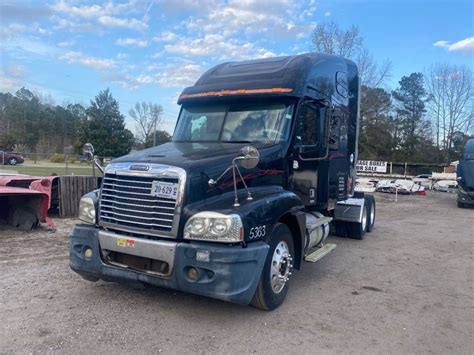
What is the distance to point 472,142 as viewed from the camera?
1903 cm

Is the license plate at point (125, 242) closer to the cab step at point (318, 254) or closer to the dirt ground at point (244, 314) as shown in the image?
the dirt ground at point (244, 314)

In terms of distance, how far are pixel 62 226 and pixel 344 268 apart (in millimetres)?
6244

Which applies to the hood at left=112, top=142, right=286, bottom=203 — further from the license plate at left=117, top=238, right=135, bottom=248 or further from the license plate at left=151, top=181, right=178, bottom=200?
the license plate at left=117, top=238, right=135, bottom=248

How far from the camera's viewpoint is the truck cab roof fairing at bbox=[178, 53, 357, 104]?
5.73 metres

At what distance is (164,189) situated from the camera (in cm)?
431

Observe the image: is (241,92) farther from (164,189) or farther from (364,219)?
(364,219)

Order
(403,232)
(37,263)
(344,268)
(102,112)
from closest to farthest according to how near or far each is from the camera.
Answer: (37,263)
(344,268)
(403,232)
(102,112)

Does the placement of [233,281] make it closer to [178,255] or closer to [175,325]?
[178,255]

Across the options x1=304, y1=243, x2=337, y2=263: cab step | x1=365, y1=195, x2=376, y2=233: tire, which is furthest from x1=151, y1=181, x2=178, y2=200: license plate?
x1=365, y1=195, x2=376, y2=233: tire

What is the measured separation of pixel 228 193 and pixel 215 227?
0.65 meters

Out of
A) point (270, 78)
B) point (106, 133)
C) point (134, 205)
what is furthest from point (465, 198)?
point (106, 133)

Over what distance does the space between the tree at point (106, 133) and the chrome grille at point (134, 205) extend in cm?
4828

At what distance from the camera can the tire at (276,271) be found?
4.57m

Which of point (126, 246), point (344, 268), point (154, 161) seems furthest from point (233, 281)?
point (344, 268)
